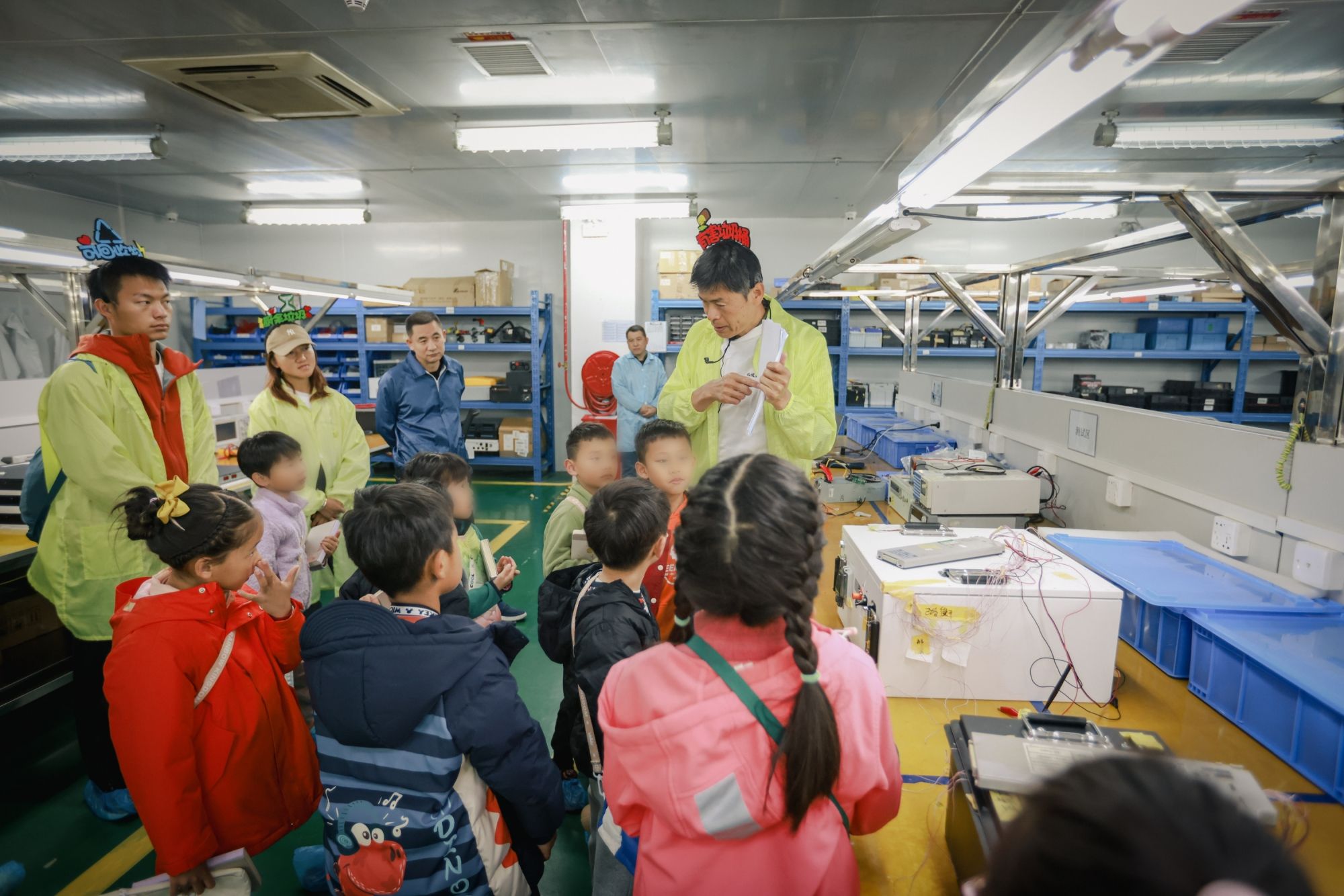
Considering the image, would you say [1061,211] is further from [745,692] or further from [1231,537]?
[745,692]

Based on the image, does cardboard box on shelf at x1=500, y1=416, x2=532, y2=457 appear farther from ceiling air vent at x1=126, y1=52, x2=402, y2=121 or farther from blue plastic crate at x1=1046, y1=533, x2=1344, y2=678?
blue plastic crate at x1=1046, y1=533, x2=1344, y2=678

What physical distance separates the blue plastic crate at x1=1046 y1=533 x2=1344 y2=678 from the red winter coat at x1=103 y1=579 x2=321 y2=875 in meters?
2.05

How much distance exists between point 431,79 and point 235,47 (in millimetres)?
951

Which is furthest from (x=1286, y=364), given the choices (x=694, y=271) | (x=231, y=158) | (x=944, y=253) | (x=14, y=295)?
(x=14, y=295)

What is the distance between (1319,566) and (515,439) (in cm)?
616

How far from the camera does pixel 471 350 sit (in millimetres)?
7402

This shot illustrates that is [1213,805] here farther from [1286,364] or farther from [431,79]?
[1286,364]

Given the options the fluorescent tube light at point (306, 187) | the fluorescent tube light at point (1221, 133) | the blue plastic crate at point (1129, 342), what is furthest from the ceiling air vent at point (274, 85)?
the blue plastic crate at point (1129, 342)

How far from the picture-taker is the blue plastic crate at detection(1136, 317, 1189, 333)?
631cm

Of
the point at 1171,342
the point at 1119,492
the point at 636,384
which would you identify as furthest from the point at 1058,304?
the point at 1171,342

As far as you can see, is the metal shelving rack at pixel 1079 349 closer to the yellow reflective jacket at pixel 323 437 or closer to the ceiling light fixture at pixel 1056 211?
the ceiling light fixture at pixel 1056 211

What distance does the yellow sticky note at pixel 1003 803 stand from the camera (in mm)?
952

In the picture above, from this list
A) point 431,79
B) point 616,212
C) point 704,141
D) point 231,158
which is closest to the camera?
point 431,79

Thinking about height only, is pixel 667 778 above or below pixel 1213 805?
below
